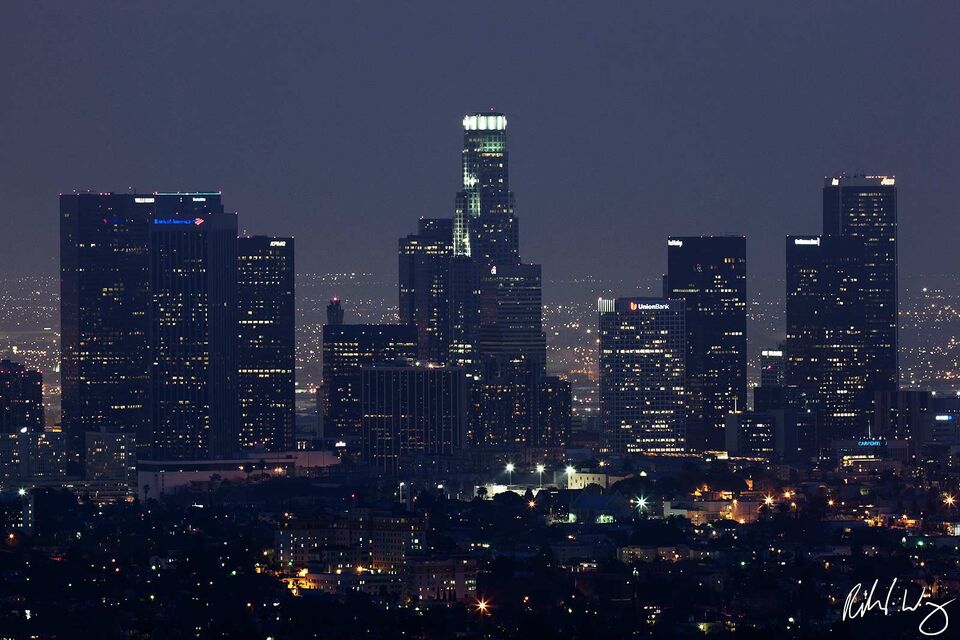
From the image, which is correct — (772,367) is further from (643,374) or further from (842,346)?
(643,374)

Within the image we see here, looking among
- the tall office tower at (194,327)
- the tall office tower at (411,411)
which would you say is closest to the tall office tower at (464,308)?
the tall office tower at (411,411)

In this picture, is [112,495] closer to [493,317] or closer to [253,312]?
[253,312]

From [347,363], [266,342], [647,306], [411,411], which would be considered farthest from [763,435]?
[266,342]

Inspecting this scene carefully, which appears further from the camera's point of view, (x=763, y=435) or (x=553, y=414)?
(x=553, y=414)

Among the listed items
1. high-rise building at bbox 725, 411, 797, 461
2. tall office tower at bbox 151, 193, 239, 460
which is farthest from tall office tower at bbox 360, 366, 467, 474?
high-rise building at bbox 725, 411, 797, 461

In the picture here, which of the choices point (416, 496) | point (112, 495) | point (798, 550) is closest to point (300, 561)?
point (798, 550)
